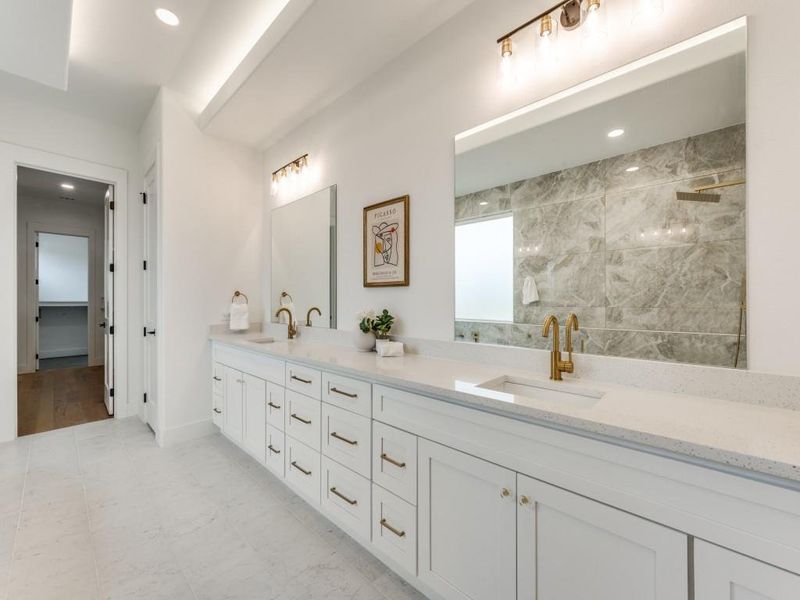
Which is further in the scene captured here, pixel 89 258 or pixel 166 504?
pixel 89 258

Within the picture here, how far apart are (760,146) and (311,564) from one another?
91.7 inches

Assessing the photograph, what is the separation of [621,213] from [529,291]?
1.57 ft

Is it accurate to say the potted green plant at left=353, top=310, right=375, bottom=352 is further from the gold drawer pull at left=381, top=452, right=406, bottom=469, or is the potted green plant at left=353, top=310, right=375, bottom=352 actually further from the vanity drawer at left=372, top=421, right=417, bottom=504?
the gold drawer pull at left=381, top=452, right=406, bottom=469

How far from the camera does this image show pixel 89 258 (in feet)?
20.1

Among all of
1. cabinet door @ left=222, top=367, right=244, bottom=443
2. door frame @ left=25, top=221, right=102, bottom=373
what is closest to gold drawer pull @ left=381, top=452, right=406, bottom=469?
cabinet door @ left=222, top=367, right=244, bottom=443

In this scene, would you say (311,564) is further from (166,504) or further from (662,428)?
(662,428)

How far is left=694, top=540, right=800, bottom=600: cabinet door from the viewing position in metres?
0.73

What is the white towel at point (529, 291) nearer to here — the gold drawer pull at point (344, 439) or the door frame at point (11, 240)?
the gold drawer pull at point (344, 439)

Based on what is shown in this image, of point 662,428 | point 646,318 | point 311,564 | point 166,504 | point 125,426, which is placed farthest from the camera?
point 125,426

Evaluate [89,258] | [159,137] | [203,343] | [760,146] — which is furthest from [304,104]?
[89,258]

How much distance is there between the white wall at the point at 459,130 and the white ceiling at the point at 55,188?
127 inches

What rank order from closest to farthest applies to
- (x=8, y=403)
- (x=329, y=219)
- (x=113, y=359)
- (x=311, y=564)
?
(x=311, y=564) < (x=329, y=219) < (x=8, y=403) < (x=113, y=359)

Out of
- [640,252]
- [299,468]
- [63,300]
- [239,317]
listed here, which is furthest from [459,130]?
[63,300]

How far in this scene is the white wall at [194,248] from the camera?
302 cm
